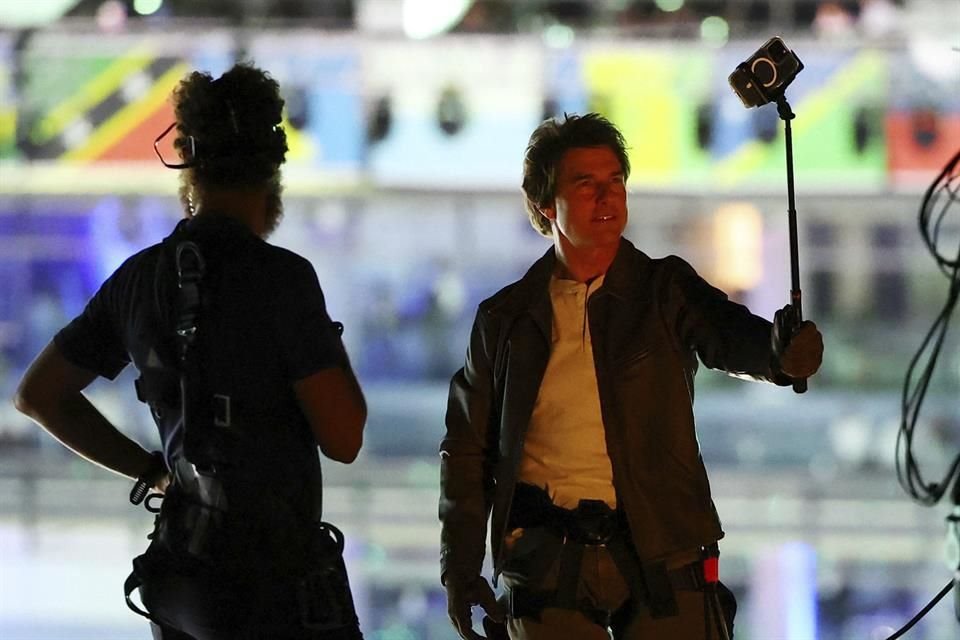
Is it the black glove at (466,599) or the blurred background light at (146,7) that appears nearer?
the black glove at (466,599)

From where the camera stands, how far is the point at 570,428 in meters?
2.01

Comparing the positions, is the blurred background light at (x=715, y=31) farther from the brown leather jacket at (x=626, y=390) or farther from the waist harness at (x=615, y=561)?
the waist harness at (x=615, y=561)

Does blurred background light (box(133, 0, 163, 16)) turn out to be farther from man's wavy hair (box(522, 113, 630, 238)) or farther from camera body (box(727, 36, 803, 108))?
camera body (box(727, 36, 803, 108))

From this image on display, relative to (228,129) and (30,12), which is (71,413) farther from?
(30,12)

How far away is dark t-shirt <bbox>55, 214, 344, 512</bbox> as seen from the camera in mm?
1791

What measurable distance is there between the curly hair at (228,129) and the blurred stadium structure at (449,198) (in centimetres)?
238

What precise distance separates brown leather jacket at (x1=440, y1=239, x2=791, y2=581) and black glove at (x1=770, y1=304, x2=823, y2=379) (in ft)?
0.16

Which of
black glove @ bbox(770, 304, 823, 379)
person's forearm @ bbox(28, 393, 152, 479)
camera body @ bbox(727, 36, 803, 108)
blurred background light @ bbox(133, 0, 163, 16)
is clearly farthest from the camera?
blurred background light @ bbox(133, 0, 163, 16)

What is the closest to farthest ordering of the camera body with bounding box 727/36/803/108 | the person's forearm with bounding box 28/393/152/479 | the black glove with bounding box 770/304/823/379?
the black glove with bounding box 770/304/823/379 → the camera body with bounding box 727/36/803/108 → the person's forearm with bounding box 28/393/152/479

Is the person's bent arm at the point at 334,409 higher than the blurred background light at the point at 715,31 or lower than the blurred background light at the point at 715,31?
lower

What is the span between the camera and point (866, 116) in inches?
169

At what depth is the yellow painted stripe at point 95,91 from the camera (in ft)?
14.0

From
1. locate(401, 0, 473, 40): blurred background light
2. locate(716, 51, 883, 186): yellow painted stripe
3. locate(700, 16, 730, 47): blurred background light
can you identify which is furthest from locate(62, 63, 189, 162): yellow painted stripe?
locate(716, 51, 883, 186): yellow painted stripe

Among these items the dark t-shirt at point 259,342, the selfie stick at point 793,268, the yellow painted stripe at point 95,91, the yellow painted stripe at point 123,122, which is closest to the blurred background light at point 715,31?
the yellow painted stripe at point 123,122
